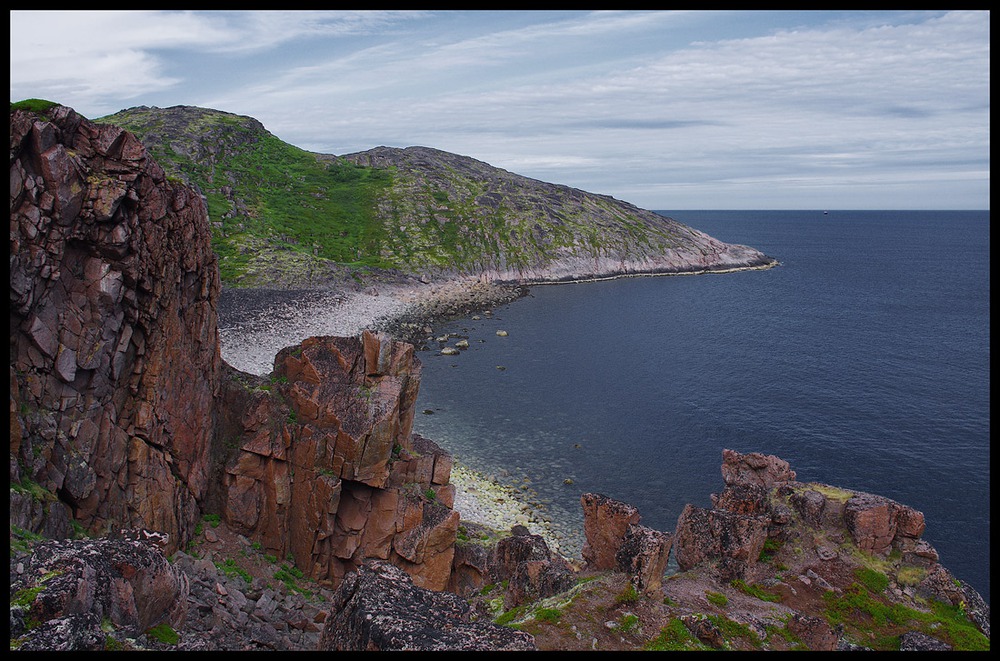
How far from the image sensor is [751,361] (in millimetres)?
101188

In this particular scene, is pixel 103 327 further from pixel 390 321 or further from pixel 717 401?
pixel 390 321

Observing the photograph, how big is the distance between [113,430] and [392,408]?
14.3 meters

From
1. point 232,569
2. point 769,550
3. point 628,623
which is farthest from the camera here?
point 769,550

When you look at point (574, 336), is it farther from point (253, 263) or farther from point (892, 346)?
point (253, 263)

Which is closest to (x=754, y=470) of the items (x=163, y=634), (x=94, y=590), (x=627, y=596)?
(x=627, y=596)

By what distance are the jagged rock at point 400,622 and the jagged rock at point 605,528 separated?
46.1 ft

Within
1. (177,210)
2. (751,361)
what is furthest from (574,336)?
(177,210)

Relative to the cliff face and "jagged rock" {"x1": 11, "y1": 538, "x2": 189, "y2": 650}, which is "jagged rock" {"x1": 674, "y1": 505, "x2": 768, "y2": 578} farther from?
"jagged rock" {"x1": 11, "y1": 538, "x2": 189, "y2": 650}

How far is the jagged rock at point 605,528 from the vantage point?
32.2m

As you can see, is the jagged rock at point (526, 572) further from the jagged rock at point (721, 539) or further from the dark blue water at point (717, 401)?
the dark blue water at point (717, 401)

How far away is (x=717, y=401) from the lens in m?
83.4

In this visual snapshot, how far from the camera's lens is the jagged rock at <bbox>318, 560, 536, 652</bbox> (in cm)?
1719

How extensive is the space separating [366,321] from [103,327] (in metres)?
81.5

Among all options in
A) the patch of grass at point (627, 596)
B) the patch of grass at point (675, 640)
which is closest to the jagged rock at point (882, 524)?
the patch of grass at point (675, 640)
